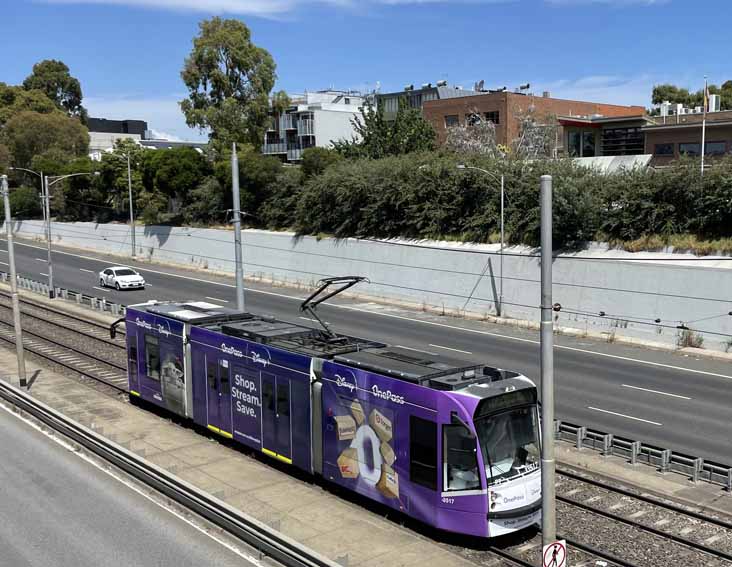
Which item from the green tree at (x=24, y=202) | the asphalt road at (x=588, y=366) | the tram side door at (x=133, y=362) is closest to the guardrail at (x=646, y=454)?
the asphalt road at (x=588, y=366)

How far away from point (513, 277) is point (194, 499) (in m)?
28.1

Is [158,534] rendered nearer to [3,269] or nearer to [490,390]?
[490,390]

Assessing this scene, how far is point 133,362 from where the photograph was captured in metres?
21.5

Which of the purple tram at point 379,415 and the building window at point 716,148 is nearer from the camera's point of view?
the purple tram at point 379,415

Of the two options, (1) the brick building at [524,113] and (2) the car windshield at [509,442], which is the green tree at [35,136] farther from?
(2) the car windshield at [509,442]

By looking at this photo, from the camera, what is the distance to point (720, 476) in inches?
623

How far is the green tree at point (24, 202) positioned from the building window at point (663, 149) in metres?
68.7

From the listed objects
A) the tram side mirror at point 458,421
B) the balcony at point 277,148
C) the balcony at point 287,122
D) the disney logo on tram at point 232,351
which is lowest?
the tram side mirror at point 458,421

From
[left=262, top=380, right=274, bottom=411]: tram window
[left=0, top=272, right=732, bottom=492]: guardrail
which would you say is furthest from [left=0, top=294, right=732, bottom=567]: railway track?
[left=262, top=380, right=274, bottom=411]: tram window

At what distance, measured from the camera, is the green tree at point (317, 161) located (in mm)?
59062

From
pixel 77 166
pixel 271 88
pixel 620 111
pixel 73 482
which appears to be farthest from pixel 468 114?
pixel 73 482

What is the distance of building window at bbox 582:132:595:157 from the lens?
218 feet

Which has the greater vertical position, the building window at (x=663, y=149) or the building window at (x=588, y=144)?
the building window at (x=588, y=144)

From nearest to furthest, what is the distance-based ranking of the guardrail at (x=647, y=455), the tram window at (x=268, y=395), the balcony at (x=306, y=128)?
the guardrail at (x=647, y=455) → the tram window at (x=268, y=395) → the balcony at (x=306, y=128)
